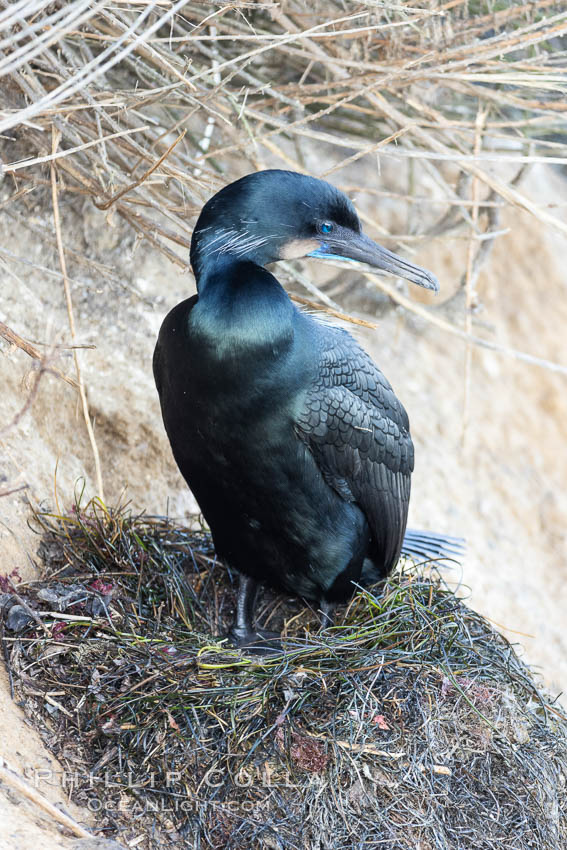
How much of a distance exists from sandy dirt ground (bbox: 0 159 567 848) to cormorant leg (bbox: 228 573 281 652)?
61 centimetres

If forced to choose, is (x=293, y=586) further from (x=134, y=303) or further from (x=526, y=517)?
(x=526, y=517)

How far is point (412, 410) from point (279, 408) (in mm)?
2627

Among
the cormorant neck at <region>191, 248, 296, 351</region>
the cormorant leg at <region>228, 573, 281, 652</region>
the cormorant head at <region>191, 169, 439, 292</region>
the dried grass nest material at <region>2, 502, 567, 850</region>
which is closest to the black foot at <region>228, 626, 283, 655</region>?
the cormorant leg at <region>228, 573, 281, 652</region>

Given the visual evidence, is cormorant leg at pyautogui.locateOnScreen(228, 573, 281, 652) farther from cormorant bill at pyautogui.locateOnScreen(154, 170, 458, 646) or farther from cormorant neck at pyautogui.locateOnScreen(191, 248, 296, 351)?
cormorant neck at pyautogui.locateOnScreen(191, 248, 296, 351)

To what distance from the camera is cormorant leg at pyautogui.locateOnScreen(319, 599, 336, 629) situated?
293cm

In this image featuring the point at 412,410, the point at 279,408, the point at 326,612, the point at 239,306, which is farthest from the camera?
the point at 412,410

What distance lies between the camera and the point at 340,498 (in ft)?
9.19

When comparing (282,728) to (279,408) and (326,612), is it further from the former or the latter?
(279,408)

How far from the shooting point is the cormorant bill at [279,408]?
2.44m

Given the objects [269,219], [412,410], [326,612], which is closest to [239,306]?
[269,219]

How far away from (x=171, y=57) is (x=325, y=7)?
32.9 inches

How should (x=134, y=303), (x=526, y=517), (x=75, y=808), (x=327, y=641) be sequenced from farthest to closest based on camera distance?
(x=526, y=517) < (x=134, y=303) < (x=327, y=641) < (x=75, y=808)

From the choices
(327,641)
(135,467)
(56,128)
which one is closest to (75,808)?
(327,641)

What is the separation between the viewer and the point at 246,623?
300 cm
